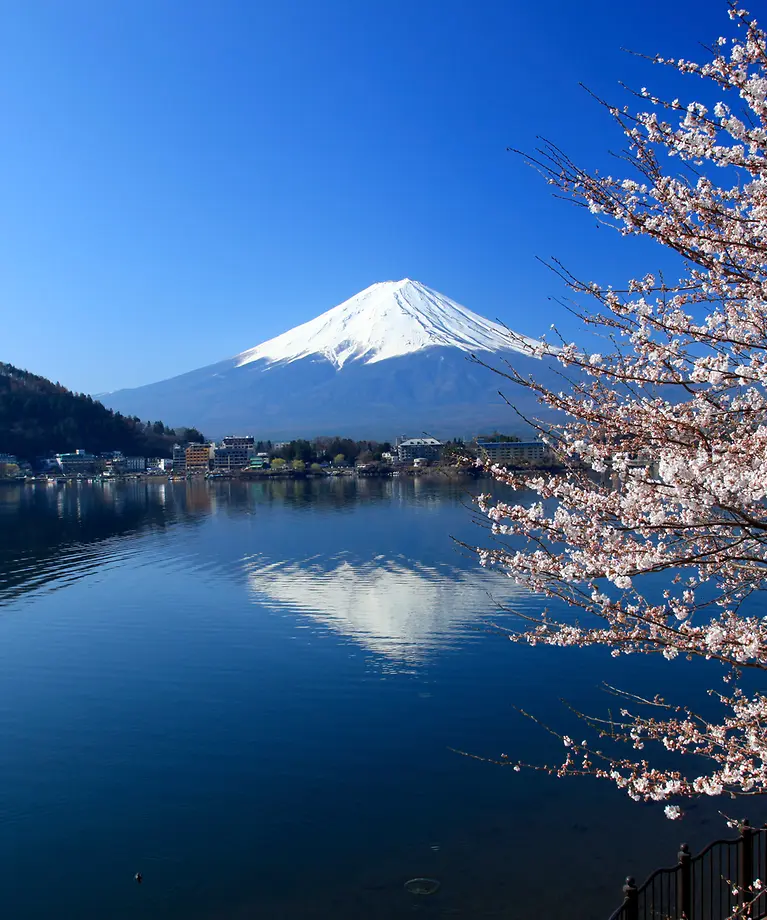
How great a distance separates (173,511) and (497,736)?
843 inches

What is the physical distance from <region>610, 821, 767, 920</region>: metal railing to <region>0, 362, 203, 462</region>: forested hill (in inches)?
2215

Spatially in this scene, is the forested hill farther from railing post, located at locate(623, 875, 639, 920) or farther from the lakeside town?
railing post, located at locate(623, 875, 639, 920)

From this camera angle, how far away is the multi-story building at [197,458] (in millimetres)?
51713

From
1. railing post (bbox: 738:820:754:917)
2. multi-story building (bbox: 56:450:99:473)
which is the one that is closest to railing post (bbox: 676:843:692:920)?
railing post (bbox: 738:820:754:917)

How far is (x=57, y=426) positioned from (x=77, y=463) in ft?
25.4

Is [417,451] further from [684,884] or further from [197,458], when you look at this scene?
[684,884]

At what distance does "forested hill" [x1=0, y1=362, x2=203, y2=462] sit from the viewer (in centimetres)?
5462

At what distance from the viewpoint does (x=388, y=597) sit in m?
10.4

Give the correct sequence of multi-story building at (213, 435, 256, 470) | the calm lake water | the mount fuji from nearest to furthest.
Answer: the calm lake water < multi-story building at (213, 435, 256, 470) < the mount fuji

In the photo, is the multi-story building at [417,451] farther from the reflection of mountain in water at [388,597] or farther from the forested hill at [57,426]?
the reflection of mountain in water at [388,597]

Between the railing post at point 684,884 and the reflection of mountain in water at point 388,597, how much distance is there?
462cm

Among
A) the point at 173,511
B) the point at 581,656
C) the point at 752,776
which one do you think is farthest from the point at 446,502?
the point at 752,776

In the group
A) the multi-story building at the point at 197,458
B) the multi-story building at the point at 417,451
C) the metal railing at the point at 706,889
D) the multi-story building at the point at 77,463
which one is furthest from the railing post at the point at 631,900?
the multi-story building at the point at 77,463

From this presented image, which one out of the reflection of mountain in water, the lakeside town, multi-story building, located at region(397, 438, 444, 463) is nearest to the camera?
the reflection of mountain in water
